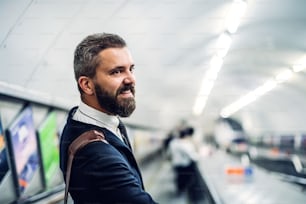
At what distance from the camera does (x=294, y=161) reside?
6922 mm

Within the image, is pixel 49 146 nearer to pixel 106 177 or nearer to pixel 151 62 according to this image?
pixel 151 62

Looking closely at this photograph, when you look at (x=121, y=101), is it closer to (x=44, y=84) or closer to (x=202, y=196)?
(x=44, y=84)

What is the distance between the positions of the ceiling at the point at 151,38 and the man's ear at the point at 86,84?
1.45 feet

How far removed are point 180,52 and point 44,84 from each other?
0.61 metres

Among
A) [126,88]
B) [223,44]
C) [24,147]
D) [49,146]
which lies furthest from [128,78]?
[49,146]

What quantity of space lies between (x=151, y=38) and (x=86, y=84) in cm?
66

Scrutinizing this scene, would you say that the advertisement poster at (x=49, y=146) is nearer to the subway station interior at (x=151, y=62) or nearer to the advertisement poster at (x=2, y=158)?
the subway station interior at (x=151, y=62)

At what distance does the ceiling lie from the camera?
1473mm

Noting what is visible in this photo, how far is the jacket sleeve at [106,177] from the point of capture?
37.3 inches

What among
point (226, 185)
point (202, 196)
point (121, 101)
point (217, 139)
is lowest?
point (217, 139)

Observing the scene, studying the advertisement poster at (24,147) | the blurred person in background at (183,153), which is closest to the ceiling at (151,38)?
the advertisement poster at (24,147)

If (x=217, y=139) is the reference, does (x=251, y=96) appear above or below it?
above

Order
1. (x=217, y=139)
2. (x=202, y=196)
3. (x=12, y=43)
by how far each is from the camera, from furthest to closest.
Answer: (x=217, y=139) < (x=202, y=196) < (x=12, y=43)

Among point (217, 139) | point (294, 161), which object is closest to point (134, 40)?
point (294, 161)
